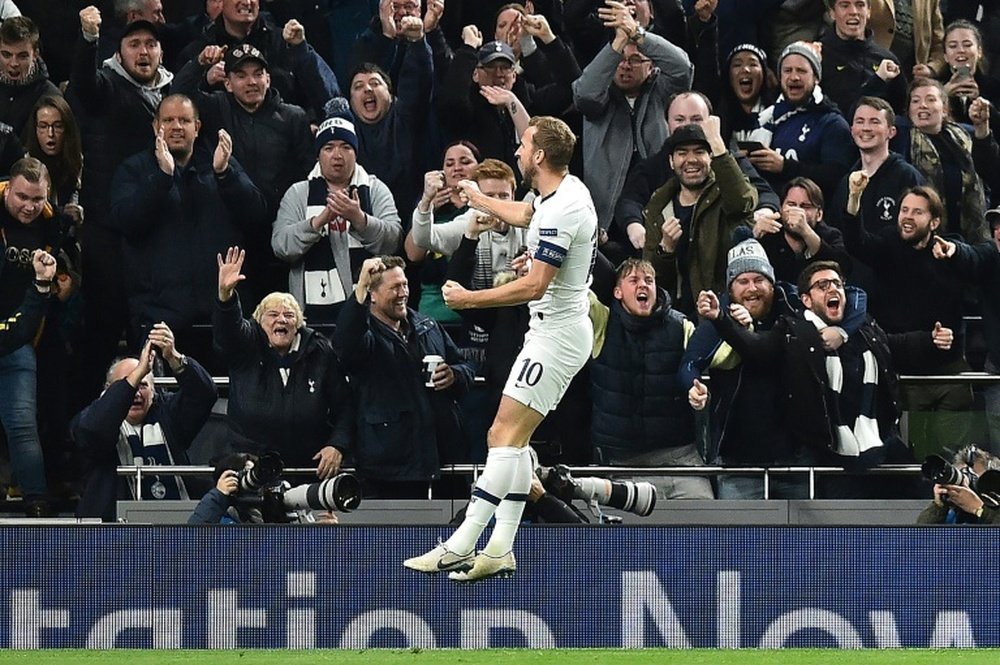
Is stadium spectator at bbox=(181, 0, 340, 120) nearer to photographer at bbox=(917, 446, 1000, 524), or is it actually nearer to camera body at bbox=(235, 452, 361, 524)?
camera body at bbox=(235, 452, 361, 524)

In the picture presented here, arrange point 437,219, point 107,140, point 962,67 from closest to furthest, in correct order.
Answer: point 437,219, point 107,140, point 962,67

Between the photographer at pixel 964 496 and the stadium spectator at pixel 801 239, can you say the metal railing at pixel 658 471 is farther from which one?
the stadium spectator at pixel 801 239

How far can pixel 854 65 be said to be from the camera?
13.0m

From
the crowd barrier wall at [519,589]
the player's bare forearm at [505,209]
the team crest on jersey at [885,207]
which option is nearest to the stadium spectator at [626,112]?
the team crest on jersey at [885,207]

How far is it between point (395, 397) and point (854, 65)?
4.15 metres

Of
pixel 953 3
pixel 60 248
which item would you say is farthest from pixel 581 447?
pixel 953 3

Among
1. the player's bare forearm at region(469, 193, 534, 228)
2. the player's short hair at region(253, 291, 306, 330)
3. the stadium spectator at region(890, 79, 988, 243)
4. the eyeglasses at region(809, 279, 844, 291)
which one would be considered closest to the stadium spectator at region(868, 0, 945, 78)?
the stadium spectator at region(890, 79, 988, 243)

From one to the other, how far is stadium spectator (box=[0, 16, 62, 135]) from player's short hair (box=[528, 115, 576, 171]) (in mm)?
4973

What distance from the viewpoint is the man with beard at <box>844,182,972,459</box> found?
1170cm

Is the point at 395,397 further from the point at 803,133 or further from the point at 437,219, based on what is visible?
the point at 803,133

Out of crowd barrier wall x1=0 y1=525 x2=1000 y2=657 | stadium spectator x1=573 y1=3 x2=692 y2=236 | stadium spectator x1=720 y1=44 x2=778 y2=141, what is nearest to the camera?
crowd barrier wall x1=0 y1=525 x2=1000 y2=657

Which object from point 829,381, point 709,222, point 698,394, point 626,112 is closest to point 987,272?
point 829,381

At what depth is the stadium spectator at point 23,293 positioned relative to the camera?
11648mm

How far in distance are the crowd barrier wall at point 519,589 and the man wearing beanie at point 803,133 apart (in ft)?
11.3
